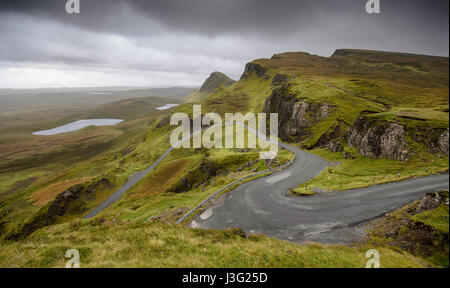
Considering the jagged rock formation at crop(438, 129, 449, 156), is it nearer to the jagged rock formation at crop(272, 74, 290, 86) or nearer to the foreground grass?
the foreground grass

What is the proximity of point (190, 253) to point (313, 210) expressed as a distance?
14966 mm

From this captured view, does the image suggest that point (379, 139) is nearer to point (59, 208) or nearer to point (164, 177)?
point (164, 177)

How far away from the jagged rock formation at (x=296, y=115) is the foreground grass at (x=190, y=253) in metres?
48.5

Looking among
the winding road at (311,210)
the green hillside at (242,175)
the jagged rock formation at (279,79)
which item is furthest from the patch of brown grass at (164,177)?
the jagged rock formation at (279,79)

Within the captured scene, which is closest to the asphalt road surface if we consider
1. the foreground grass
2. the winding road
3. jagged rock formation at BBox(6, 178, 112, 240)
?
the winding road

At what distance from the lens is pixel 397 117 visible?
2719 centimetres

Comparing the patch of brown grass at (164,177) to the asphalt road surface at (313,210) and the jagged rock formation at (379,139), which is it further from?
the jagged rock formation at (379,139)

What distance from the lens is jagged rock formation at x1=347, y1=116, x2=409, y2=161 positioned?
2559 centimetres

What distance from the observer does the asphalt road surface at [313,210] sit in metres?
17.0

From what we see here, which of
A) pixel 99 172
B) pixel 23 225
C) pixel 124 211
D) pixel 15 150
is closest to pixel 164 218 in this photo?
pixel 124 211

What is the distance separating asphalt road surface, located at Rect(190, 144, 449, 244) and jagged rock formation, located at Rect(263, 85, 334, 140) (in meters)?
37.2

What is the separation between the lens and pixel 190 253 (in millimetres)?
12156

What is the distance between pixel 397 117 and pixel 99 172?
99314mm

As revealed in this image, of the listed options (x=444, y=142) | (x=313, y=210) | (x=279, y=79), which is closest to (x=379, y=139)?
(x=444, y=142)
